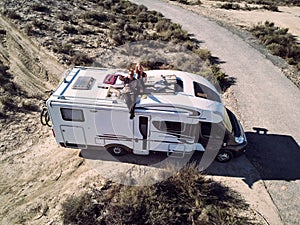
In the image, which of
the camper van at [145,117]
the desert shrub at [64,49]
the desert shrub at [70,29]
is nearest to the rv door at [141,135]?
the camper van at [145,117]

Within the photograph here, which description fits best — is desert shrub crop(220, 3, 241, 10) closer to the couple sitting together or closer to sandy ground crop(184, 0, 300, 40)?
A: sandy ground crop(184, 0, 300, 40)

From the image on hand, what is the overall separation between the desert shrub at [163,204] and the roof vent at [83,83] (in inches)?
148

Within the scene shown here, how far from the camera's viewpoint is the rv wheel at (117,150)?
11312 millimetres

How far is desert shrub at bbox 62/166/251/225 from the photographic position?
30.0ft

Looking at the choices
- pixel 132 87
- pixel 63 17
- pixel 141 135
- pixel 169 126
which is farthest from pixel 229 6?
pixel 141 135

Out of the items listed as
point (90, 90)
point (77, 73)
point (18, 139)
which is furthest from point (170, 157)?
point (18, 139)

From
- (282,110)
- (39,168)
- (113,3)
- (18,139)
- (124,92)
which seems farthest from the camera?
(113,3)

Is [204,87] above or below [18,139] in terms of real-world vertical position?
above

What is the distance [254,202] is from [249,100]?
6889 millimetres

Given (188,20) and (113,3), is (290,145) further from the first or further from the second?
(113,3)

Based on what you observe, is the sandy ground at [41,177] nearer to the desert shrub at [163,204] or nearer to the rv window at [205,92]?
the desert shrub at [163,204]

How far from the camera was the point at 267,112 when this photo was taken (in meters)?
14.7

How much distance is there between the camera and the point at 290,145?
41.6 ft

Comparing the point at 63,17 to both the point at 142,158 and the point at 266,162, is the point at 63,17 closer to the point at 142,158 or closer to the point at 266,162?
the point at 142,158
